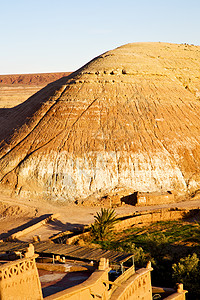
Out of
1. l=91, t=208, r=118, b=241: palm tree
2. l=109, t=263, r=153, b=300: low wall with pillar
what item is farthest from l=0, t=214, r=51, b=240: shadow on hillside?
l=109, t=263, r=153, b=300: low wall with pillar

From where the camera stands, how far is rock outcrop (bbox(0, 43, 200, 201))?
30.0 metres

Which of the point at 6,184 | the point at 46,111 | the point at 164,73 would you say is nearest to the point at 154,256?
the point at 6,184

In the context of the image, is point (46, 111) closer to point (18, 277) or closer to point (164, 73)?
point (164, 73)

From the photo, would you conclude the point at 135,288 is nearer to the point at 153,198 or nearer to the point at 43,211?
the point at 43,211

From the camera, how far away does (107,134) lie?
32.2 m

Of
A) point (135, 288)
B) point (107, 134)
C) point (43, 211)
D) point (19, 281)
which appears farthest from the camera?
point (107, 134)

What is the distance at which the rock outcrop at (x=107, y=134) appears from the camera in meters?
30.0

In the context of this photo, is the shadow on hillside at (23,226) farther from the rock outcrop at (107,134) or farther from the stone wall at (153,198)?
the stone wall at (153,198)

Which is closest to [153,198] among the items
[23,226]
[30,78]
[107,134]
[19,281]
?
[107,134]

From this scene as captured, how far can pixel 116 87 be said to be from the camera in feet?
119

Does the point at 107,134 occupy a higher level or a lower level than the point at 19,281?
higher

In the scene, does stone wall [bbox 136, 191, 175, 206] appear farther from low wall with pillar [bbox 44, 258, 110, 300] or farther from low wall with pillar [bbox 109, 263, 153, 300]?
low wall with pillar [bbox 44, 258, 110, 300]

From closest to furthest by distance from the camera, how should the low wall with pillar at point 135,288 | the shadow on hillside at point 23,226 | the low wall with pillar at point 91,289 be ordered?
the low wall with pillar at point 91,289
the low wall with pillar at point 135,288
the shadow on hillside at point 23,226

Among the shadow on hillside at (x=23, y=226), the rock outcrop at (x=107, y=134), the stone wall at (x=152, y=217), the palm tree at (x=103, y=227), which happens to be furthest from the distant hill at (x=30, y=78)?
the palm tree at (x=103, y=227)
